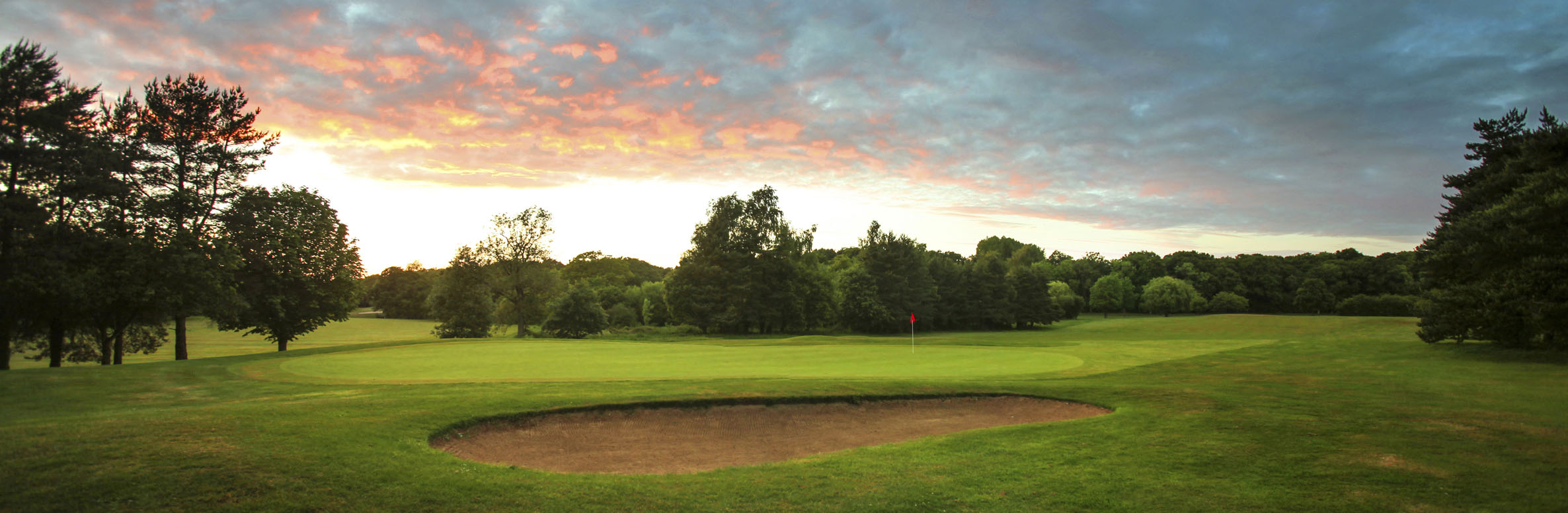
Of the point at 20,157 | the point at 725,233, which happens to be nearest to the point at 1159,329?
the point at 725,233

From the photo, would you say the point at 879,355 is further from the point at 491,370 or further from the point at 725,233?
the point at 725,233

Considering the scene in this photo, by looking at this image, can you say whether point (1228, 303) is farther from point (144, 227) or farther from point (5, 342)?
point (5, 342)

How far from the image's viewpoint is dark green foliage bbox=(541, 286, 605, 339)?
5091 centimetres

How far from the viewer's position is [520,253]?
55.1 meters

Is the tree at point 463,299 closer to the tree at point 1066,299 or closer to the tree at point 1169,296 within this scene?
the tree at point 1066,299

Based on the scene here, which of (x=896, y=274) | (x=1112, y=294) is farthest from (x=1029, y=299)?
(x=1112, y=294)

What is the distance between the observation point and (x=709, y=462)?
30.6 feet

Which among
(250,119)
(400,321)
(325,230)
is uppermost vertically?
(250,119)

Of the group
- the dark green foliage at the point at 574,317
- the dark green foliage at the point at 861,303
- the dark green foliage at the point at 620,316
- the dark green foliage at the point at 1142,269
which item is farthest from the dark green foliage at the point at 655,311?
the dark green foliage at the point at 1142,269

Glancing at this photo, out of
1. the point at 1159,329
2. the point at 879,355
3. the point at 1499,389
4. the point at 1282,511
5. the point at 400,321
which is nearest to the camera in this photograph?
the point at 1282,511

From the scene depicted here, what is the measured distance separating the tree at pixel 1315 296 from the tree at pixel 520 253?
9142cm

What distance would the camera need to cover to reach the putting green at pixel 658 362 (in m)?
18.4

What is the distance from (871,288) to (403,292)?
3222 inches

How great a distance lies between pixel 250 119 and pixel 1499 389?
145 ft
